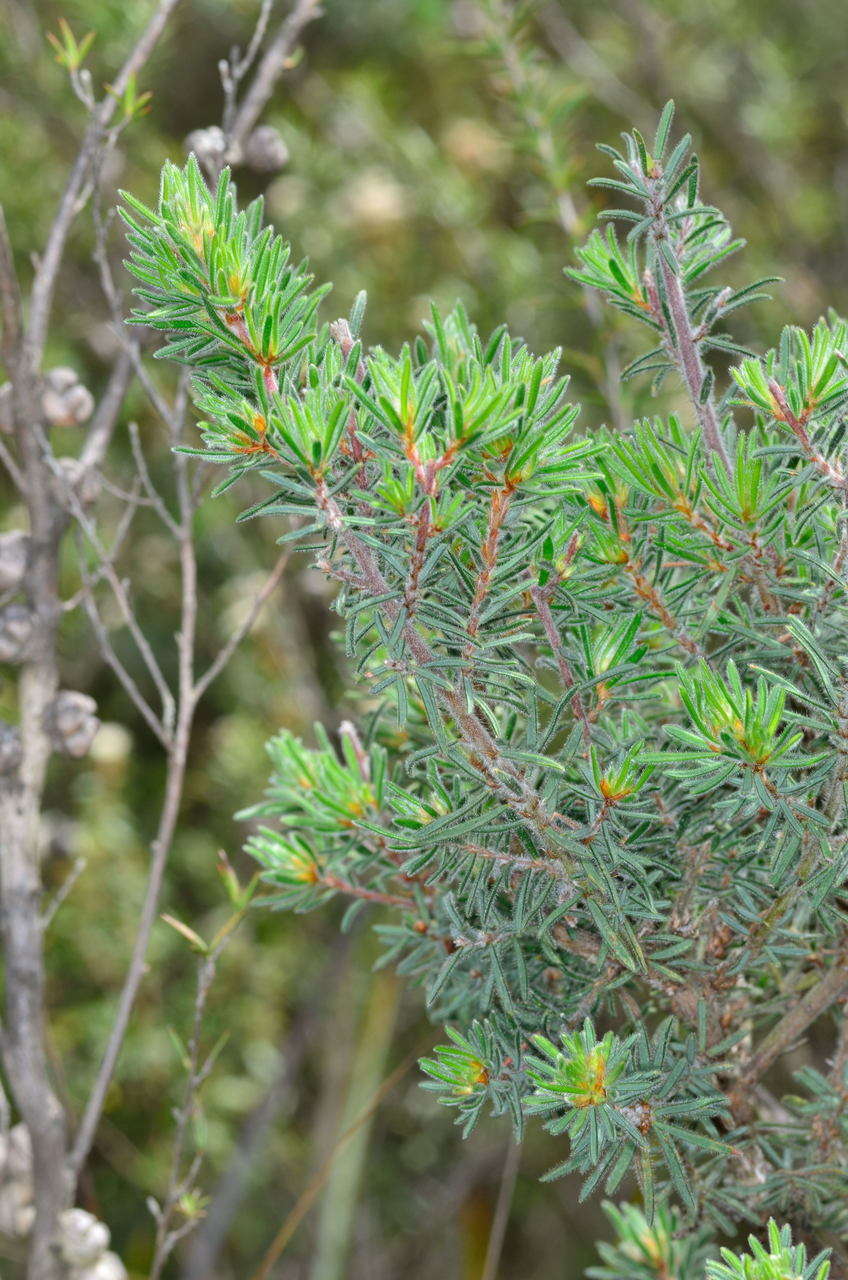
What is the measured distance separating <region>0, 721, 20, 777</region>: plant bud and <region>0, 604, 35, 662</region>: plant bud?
4 cm

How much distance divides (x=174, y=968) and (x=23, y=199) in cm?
80

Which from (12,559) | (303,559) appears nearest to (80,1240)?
(12,559)

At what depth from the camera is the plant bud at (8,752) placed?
2.02 feet

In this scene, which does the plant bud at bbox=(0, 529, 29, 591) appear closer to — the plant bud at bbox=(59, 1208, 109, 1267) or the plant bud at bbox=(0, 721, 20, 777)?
the plant bud at bbox=(0, 721, 20, 777)

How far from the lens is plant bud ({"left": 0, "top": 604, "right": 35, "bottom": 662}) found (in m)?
0.63

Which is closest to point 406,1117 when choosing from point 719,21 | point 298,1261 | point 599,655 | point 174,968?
point 298,1261

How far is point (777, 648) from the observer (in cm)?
39

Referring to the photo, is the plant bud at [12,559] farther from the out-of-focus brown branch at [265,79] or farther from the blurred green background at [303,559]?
the blurred green background at [303,559]

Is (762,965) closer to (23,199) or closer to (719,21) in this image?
(23,199)

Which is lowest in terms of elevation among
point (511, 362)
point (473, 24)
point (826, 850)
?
point (826, 850)

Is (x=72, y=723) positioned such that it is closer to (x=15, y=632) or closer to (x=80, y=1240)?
(x=15, y=632)

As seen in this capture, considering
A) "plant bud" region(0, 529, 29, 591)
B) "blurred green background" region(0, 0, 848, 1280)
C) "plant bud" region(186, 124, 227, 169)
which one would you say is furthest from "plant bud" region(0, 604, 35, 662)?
"blurred green background" region(0, 0, 848, 1280)

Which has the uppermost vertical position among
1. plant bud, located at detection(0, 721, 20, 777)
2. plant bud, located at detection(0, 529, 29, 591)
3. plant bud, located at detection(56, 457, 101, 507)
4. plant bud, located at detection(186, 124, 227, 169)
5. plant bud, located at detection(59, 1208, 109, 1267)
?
plant bud, located at detection(186, 124, 227, 169)

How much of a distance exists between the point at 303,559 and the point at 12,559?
0.65 meters
